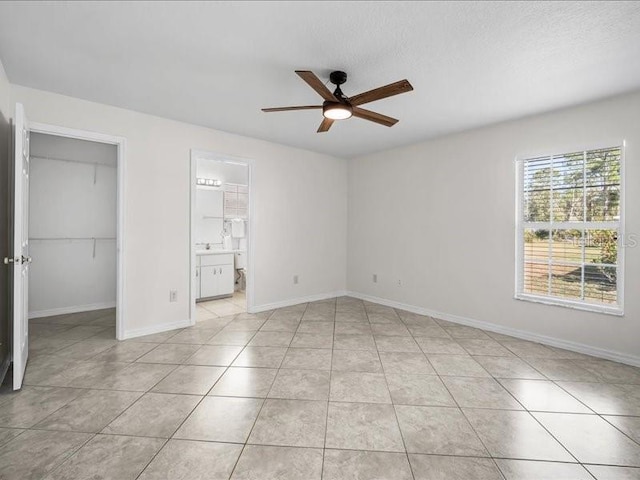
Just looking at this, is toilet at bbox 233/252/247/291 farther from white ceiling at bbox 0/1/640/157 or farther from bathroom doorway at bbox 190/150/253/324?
white ceiling at bbox 0/1/640/157

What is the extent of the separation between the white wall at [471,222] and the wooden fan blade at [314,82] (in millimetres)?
2475

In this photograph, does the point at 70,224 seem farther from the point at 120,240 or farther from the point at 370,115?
Result: the point at 370,115

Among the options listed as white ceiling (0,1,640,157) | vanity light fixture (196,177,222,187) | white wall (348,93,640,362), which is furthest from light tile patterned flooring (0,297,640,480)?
vanity light fixture (196,177,222,187)

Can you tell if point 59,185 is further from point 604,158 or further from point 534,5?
point 604,158

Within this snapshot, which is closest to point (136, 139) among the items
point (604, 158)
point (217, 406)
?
point (217, 406)

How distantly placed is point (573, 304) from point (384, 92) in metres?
2.97

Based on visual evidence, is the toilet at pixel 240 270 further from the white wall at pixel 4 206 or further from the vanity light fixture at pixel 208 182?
the white wall at pixel 4 206

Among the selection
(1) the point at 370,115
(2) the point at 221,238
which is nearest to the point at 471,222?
(1) the point at 370,115

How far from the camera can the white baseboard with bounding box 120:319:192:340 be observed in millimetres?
3566

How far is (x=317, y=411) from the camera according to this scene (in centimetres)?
215

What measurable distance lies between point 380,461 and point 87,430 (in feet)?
5.76

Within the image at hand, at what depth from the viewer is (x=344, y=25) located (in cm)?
205

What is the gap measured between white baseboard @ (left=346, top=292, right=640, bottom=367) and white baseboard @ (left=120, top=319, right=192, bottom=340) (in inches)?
120

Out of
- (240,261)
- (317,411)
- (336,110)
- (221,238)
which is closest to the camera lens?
(317,411)
